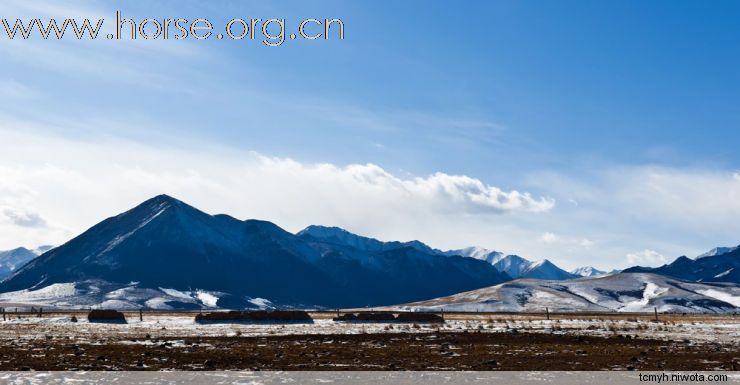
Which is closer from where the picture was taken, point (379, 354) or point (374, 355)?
point (374, 355)

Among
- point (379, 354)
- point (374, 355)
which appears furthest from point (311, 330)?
point (374, 355)

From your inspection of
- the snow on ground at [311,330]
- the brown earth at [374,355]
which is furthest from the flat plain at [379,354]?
the snow on ground at [311,330]

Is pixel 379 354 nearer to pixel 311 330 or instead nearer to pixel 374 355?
pixel 374 355

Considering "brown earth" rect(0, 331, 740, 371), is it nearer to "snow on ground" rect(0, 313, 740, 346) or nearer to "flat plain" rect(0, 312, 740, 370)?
"flat plain" rect(0, 312, 740, 370)

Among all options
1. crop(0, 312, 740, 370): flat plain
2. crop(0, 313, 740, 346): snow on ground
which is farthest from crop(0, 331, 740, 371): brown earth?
crop(0, 313, 740, 346): snow on ground

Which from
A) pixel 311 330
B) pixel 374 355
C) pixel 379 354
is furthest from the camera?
pixel 311 330

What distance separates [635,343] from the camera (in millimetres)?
46969

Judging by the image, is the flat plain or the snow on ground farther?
the snow on ground

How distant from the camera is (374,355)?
36.9m

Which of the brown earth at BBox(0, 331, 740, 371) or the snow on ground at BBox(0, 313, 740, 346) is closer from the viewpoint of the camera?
the brown earth at BBox(0, 331, 740, 371)

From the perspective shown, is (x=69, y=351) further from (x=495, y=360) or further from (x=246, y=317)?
(x=246, y=317)

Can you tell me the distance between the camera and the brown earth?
30503mm

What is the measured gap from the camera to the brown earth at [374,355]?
100 feet

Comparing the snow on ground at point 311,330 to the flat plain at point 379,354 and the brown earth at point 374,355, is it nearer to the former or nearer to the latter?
the brown earth at point 374,355
